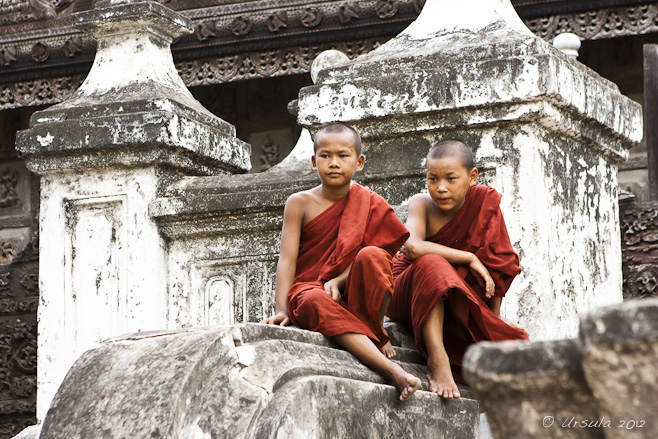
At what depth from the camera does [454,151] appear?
10.3ft

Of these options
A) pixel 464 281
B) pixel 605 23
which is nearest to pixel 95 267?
A: pixel 464 281

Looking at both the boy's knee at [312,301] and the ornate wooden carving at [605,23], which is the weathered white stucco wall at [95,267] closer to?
the boy's knee at [312,301]

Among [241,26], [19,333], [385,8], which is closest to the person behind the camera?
[19,333]

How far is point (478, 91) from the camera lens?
3.32m

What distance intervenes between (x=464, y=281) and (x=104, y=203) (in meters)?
1.44

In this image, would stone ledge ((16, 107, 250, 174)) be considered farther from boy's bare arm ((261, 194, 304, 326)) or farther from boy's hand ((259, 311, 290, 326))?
boy's hand ((259, 311, 290, 326))

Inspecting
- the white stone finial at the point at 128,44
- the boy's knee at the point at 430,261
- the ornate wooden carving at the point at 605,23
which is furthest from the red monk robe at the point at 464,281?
the ornate wooden carving at the point at 605,23

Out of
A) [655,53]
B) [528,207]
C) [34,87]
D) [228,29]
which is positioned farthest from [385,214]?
[34,87]

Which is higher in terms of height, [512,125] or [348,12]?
[348,12]

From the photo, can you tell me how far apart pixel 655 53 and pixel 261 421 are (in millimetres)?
4628

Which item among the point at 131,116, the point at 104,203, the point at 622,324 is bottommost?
the point at 622,324

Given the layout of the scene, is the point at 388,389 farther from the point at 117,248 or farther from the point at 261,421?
the point at 117,248

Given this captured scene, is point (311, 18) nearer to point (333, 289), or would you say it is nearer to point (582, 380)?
point (333, 289)

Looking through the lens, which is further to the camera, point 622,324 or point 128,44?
point 128,44
